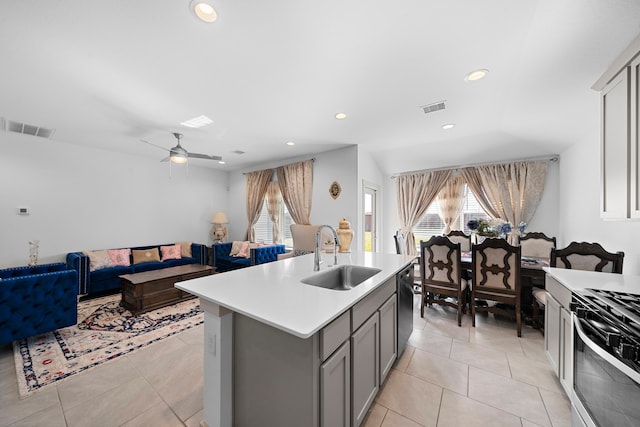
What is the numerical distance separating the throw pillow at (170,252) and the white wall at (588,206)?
684cm

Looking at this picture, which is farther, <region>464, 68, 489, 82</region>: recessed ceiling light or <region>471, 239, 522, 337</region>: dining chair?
<region>471, 239, 522, 337</region>: dining chair

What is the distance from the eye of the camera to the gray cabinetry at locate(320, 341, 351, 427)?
105cm

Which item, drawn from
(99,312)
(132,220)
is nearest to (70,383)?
(99,312)

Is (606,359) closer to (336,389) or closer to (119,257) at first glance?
(336,389)

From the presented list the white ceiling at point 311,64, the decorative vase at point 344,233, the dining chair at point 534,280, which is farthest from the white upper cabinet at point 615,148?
the decorative vase at point 344,233

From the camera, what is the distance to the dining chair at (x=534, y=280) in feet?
8.82

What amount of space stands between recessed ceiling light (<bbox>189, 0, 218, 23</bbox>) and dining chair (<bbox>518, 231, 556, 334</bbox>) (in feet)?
13.2

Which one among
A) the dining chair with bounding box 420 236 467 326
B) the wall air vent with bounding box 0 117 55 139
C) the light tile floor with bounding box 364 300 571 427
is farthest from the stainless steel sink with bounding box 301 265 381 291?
the wall air vent with bounding box 0 117 55 139

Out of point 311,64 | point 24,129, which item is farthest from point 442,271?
point 24,129

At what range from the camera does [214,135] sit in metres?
3.77

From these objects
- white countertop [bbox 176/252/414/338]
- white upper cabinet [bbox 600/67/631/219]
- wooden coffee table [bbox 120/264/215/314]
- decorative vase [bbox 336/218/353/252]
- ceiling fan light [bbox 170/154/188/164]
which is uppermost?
ceiling fan light [bbox 170/154/188/164]

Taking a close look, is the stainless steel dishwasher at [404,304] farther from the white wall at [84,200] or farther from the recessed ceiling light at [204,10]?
the white wall at [84,200]

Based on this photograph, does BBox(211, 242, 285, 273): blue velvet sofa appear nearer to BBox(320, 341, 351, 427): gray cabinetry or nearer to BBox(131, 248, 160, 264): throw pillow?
BBox(131, 248, 160, 264): throw pillow

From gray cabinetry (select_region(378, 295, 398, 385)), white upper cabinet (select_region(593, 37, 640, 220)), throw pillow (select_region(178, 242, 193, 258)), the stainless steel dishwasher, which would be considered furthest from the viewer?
throw pillow (select_region(178, 242, 193, 258))
